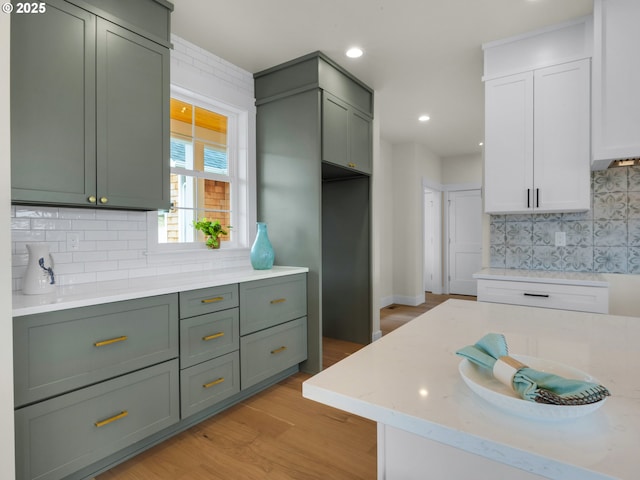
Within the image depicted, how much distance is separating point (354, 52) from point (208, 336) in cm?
254

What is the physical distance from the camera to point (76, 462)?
1.70 metres

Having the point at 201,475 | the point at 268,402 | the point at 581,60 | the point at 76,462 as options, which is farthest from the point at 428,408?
the point at 581,60

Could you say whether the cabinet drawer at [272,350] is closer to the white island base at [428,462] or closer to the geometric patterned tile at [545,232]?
the white island base at [428,462]

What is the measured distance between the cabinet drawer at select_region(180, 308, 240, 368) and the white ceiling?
2.08 meters

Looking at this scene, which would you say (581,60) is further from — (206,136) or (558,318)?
(206,136)

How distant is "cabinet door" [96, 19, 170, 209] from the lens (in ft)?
6.74

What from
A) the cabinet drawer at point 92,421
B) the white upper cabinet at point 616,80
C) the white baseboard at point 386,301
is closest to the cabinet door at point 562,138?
the white upper cabinet at point 616,80

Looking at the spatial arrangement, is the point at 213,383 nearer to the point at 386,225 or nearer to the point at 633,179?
the point at 633,179

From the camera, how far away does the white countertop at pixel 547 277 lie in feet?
8.15

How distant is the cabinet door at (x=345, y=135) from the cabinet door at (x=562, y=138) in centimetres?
156

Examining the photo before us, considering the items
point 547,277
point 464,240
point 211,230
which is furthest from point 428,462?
point 464,240

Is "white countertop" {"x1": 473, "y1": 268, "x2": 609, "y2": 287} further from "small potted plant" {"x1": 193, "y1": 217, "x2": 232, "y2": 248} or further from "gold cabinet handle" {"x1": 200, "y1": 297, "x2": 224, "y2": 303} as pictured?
"small potted plant" {"x1": 193, "y1": 217, "x2": 232, "y2": 248}

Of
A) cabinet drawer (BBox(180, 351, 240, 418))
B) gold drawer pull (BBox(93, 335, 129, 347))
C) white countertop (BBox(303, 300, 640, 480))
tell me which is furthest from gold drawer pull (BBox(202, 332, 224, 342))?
white countertop (BBox(303, 300, 640, 480))

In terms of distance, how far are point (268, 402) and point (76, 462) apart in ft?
4.05
